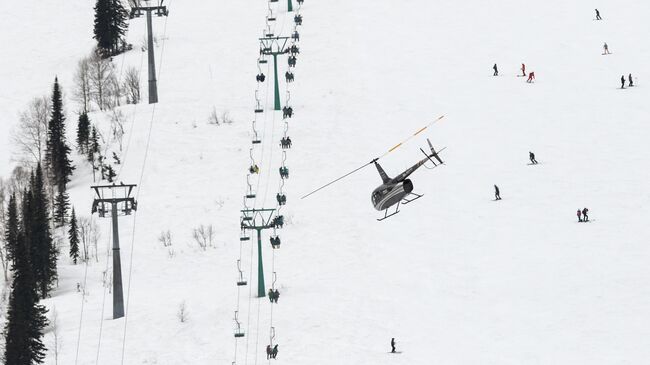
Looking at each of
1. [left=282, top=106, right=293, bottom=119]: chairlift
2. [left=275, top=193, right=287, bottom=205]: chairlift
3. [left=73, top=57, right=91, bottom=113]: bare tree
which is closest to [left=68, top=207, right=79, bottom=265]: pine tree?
[left=275, top=193, right=287, bottom=205]: chairlift

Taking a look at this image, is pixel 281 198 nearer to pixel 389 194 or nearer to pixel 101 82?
pixel 389 194

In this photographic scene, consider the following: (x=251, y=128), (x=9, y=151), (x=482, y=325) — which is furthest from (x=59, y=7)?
(x=482, y=325)

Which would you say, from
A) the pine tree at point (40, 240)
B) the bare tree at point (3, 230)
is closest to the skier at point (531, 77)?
the pine tree at point (40, 240)

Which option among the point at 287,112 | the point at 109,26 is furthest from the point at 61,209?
the point at 109,26

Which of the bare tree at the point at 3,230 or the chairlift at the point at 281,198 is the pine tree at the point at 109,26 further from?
the chairlift at the point at 281,198

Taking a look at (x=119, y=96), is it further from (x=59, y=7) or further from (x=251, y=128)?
(x=59, y=7)
